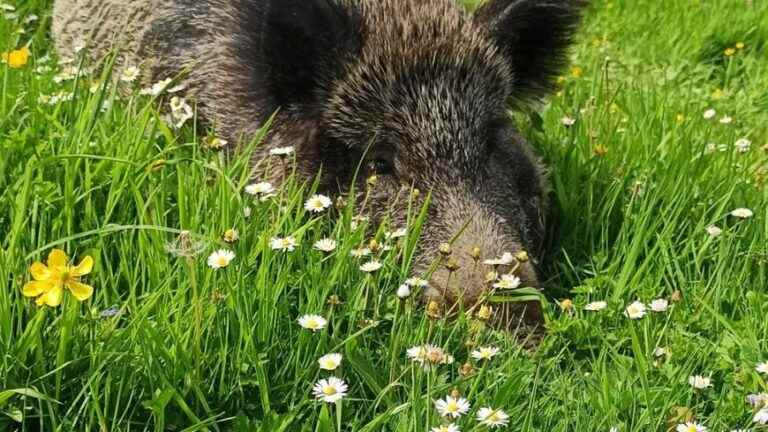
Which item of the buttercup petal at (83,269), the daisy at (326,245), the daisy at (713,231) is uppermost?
the buttercup petal at (83,269)

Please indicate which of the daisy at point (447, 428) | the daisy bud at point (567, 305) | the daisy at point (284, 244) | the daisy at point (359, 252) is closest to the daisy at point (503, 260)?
the daisy bud at point (567, 305)

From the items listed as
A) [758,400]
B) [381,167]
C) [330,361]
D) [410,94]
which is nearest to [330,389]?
[330,361]

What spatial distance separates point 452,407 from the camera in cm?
256

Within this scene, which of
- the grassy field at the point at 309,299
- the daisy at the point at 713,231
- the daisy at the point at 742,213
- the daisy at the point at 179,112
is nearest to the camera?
the grassy field at the point at 309,299

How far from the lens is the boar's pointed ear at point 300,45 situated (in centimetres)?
409

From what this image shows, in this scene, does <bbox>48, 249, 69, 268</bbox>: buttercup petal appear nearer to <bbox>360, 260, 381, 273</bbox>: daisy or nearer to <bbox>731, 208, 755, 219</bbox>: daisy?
<bbox>360, 260, 381, 273</bbox>: daisy

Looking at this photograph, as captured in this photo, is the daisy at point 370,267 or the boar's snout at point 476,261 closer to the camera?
the daisy at point 370,267

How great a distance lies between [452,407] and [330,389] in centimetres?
31

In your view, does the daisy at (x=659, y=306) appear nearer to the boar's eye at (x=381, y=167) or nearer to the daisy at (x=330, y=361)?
the daisy at (x=330, y=361)

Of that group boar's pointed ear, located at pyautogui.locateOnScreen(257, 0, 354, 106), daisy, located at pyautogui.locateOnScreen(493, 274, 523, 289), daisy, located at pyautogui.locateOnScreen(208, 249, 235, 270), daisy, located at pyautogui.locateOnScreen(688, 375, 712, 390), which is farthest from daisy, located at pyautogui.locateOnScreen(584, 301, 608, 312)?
boar's pointed ear, located at pyautogui.locateOnScreen(257, 0, 354, 106)

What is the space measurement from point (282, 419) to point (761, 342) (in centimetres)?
171

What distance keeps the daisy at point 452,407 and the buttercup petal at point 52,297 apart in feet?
3.16

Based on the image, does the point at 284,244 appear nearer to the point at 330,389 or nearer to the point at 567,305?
the point at 330,389

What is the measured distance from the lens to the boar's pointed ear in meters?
4.09
